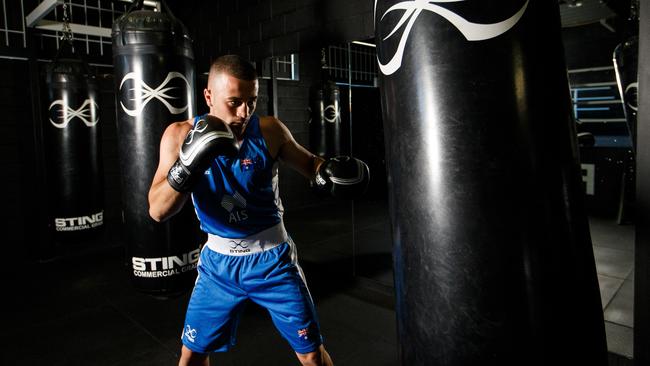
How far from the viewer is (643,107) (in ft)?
4.32

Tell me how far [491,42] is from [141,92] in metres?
2.22

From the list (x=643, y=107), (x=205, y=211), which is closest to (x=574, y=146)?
(x=643, y=107)

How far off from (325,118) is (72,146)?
3.43 meters

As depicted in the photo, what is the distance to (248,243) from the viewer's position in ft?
6.32

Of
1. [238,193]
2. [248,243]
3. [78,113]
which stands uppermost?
[78,113]

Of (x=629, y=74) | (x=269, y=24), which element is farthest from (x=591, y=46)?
(x=269, y=24)

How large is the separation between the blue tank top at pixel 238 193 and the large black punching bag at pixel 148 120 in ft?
2.35

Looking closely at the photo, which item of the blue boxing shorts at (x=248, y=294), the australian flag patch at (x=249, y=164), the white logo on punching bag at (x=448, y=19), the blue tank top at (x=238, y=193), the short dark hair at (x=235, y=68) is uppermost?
the short dark hair at (x=235, y=68)

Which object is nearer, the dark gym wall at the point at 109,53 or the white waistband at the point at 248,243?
the white waistband at the point at 248,243

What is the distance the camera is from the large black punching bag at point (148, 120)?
250 centimetres

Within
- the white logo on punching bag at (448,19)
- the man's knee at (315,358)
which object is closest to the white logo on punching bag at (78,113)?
the man's knee at (315,358)

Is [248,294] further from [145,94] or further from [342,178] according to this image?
[145,94]

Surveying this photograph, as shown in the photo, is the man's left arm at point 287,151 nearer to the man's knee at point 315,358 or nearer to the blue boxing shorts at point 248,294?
the blue boxing shorts at point 248,294

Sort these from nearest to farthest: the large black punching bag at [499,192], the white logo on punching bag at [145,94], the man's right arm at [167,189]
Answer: the large black punching bag at [499,192], the man's right arm at [167,189], the white logo on punching bag at [145,94]
